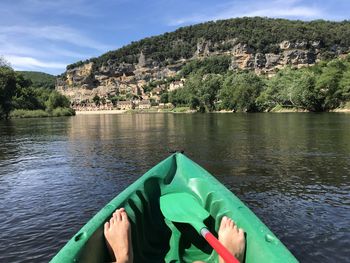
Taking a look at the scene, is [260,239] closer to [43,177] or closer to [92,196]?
[92,196]

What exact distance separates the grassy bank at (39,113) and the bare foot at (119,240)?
11222cm

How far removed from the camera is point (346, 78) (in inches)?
3573

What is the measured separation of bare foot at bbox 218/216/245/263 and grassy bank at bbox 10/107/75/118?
112737 millimetres

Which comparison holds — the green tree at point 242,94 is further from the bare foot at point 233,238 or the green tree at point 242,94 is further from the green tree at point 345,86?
the bare foot at point 233,238

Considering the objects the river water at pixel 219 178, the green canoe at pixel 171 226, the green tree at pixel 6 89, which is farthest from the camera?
the green tree at pixel 6 89

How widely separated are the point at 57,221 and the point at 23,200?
306cm

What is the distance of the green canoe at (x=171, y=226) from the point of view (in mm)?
4762

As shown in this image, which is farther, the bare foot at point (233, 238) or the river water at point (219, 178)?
the river water at point (219, 178)

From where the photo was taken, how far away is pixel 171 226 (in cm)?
671

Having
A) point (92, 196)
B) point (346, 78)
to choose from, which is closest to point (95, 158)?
point (92, 196)

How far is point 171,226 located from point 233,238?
1.75m


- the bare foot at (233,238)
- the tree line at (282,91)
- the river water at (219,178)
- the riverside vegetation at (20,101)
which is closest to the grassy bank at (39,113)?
the riverside vegetation at (20,101)

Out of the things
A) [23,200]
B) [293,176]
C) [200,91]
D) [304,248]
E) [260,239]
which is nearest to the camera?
[260,239]

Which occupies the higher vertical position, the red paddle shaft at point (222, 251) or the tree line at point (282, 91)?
the tree line at point (282, 91)
